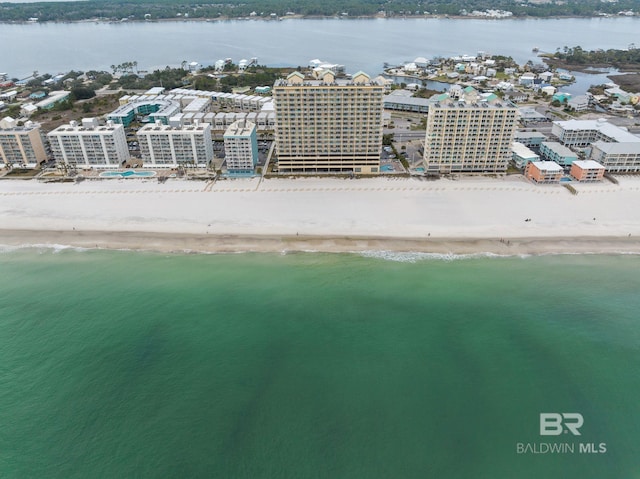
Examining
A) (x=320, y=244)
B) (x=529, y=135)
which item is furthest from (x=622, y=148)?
(x=320, y=244)

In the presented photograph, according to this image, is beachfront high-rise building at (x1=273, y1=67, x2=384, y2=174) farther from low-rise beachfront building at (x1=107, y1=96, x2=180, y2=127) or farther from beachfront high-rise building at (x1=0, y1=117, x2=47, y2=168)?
beachfront high-rise building at (x1=0, y1=117, x2=47, y2=168)

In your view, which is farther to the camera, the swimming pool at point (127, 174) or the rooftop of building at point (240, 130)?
the swimming pool at point (127, 174)

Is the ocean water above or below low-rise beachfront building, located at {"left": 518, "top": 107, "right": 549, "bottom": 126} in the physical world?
below

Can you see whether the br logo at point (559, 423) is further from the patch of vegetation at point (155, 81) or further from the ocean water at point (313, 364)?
the patch of vegetation at point (155, 81)

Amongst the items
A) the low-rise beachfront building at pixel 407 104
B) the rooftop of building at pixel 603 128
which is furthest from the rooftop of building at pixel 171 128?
the rooftop of building at pixel 603 128

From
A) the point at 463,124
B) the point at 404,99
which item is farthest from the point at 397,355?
the point at 404,99

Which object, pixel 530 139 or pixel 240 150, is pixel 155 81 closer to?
pixel 240 150

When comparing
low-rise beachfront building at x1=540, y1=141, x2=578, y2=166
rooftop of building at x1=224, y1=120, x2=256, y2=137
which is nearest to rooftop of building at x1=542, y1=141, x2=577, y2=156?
low-rise beachfront building at x1=540, y1=141, x2=578, y2=166
